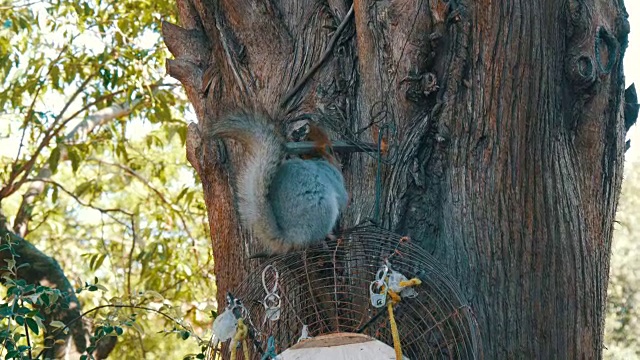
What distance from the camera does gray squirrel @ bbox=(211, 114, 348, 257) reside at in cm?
206

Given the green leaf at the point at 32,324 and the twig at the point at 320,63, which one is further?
the twig at the point at 320,63

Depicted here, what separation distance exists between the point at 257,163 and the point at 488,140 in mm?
637

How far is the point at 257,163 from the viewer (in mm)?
2098

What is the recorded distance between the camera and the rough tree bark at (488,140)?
222 cm

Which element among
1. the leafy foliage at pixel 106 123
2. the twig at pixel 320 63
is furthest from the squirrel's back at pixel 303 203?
the leafy foliage at pixel 106 123

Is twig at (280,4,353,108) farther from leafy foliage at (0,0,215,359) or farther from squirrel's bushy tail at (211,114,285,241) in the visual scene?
leafy foliage at (0,0,215,359)

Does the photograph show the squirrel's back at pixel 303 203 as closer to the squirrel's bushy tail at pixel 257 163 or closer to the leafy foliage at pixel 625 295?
the squirrel's bushy tail at pixel 257 163

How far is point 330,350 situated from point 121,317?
3.80 feet

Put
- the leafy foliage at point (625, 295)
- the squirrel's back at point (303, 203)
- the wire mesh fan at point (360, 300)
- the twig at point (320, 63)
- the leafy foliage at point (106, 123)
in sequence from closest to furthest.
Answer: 1. the wire mesh fan at point (360, 300)
2. the squirrel's back at point (303, 203)
3. the twig at point (320, 63)
4. the leafy foliage at point (106, 123)
5. the leafy foliage at point (625, 295)

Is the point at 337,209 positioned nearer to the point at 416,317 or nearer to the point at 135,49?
the point at 416,317

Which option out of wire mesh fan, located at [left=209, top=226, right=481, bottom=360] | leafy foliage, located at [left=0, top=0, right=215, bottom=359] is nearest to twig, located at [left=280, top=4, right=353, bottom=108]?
wire mesh fan, located at [left=209, top=226, right=481, bottom=360]

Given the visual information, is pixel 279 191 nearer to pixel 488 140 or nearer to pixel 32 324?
pixel 488 140

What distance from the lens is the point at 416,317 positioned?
6.84 ft

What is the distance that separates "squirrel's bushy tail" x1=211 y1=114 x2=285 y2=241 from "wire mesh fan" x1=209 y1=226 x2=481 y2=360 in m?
0.11
